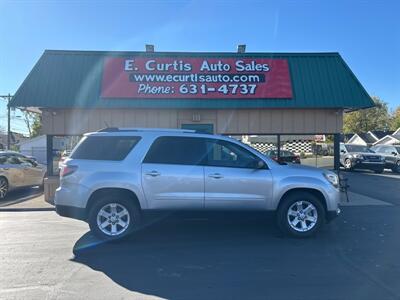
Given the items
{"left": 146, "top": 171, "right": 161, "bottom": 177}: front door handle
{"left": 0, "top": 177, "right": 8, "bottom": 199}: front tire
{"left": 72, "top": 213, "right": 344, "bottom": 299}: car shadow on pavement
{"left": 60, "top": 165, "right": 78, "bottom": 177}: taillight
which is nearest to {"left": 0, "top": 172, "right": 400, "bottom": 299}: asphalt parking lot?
{"left": 72, "top": 213, "right": 344, "bottom": 299}: car shadow on pavement

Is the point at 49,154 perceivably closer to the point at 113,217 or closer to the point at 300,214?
the point at 113,217

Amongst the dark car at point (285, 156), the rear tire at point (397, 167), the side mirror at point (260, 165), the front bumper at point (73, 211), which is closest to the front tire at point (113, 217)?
the front bumper at point (73, 211)

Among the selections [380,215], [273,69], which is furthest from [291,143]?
[380,215]

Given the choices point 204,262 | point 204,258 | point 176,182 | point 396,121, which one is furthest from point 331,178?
point 396,121

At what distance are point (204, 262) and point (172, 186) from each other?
5.67ft

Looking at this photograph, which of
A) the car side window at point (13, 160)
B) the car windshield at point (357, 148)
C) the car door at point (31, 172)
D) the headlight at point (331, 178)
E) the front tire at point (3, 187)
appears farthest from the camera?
the car windshield at point (357, 148)

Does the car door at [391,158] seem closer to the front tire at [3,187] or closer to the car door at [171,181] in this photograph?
the front tire at [3,187]

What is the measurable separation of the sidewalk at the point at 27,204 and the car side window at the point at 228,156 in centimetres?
610

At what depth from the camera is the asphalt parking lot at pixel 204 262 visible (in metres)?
5.27

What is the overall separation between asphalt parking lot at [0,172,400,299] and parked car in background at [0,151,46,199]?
5.25 m

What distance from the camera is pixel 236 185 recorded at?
7.88m

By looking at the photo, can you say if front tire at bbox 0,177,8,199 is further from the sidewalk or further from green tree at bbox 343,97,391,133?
green tree at bbox 343,97,391,133

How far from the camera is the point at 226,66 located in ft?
46.7

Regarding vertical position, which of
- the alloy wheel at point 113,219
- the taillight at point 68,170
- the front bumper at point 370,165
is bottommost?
the alloy wheel at point 113,219
